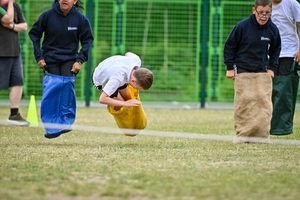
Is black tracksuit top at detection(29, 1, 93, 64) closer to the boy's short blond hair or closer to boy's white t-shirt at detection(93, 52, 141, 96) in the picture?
boy's white t-shirt at detection(93, 52, 141, 96)

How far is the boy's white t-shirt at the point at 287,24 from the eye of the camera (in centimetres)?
1270

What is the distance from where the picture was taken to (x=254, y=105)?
37.5 feet

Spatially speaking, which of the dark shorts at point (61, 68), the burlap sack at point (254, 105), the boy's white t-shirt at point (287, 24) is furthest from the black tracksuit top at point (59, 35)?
the boy's white t-shirt at point (287, 24)

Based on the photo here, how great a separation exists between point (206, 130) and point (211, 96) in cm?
850

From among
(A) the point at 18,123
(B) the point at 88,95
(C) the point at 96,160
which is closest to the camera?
(C) the point at 96,160

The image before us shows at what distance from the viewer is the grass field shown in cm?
713

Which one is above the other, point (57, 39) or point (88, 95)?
point (57, 39)

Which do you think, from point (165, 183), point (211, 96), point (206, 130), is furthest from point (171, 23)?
point (165, 183)

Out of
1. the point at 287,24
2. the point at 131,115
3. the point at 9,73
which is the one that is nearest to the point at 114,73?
the point at 131,115

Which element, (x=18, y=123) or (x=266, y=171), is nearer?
(x=266, y=171)

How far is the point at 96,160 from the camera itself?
924 cm

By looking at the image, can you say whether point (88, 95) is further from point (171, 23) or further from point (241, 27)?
point (241, 27)

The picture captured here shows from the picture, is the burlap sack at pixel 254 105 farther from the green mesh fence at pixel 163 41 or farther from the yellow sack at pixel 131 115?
the green mesh fence at pixel 163 41

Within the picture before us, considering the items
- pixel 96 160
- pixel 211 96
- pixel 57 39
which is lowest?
pixel 211 96
